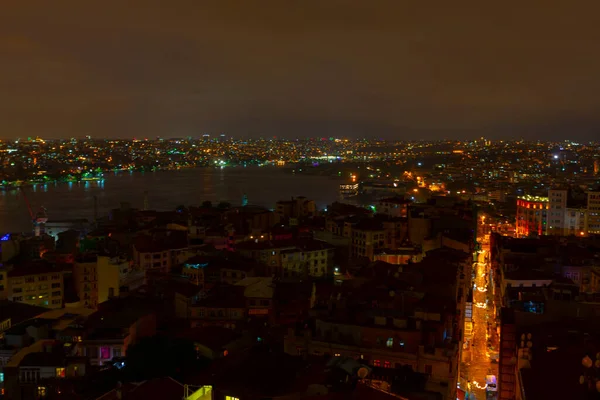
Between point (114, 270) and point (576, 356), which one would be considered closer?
point (576, 356)

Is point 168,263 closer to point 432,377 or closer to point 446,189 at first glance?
point 432,377

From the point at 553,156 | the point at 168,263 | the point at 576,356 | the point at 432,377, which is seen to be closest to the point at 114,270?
the point at 168,263

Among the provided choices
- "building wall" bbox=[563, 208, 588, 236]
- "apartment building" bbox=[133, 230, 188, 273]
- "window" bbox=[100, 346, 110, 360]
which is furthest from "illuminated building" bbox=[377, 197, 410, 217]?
"window" bbox=[100, 346, 110, 360]

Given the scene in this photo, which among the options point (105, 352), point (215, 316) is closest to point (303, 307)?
point (215, 316)

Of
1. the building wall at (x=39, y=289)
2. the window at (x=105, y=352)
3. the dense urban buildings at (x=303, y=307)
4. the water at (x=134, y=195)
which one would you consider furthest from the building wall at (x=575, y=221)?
the window at (x=105, y=352)

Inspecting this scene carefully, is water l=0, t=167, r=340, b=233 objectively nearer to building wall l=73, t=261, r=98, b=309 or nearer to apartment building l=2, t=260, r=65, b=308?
apartment building l=2, t=260, r=65, b=308

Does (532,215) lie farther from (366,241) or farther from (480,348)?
(480,348)
